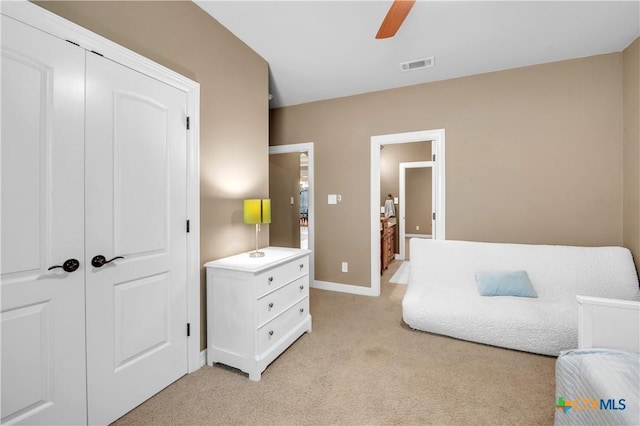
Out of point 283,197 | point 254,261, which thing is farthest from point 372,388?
point 283,197

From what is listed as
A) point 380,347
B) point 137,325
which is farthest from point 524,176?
point 137,325

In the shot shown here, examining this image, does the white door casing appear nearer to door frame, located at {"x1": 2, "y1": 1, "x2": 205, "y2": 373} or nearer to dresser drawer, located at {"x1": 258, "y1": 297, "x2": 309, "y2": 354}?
door frame, located at {"x1": 2, "y1": 1, "x2": 205, "y2": 373}

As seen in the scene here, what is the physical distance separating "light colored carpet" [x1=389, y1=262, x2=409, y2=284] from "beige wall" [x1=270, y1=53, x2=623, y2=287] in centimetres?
89

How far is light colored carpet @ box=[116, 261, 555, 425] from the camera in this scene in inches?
63.6

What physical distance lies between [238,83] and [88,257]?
183 centimetres

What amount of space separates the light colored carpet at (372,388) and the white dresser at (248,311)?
123 millimetres

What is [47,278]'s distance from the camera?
133 cm

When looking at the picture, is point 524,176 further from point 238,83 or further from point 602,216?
point 238,83

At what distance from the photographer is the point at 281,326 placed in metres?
2.27

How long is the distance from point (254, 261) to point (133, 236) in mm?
812

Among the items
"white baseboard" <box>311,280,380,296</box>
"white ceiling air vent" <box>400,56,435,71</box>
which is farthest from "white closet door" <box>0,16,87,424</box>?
"white baseboard" <box>311,280,380,296</box>

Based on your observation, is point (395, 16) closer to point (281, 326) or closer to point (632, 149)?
point (281, 326)

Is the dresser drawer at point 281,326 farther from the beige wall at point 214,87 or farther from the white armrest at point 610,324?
the white armrest at point 610,324

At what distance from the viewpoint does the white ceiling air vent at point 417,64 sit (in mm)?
2934
